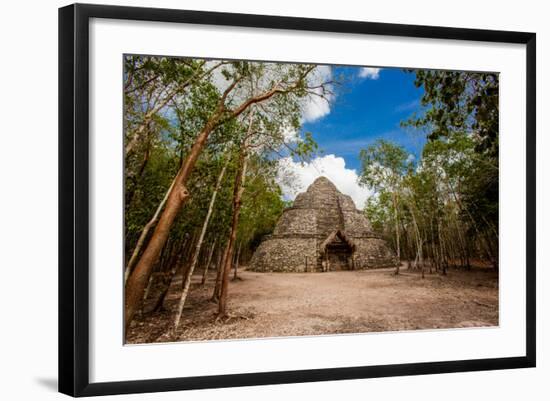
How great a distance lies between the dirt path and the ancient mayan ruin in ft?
0.38

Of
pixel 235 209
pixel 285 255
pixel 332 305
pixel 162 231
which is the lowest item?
pixel 332 305

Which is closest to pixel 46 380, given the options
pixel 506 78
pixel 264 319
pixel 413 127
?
pixel 264 319

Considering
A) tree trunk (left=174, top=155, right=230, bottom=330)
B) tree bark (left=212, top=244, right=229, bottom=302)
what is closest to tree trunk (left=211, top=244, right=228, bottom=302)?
tree bark (left=212, top=244, right=229, bottom=302)

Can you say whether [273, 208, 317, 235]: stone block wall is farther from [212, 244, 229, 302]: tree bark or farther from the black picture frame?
the black picture frame

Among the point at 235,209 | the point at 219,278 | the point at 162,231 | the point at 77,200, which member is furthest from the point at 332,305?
the point at 77,200

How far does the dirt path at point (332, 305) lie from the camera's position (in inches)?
252

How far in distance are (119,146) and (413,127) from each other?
3279 millimetres

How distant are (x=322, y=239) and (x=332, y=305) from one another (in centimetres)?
72

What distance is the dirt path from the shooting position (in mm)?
6410

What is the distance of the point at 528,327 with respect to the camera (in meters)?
7.41

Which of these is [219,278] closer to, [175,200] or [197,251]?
[197,251]

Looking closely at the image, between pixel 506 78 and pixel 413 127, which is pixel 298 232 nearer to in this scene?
pixel 413 127

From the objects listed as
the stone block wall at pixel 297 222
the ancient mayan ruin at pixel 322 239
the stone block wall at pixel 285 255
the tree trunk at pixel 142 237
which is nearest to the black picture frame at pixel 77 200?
the tree trunk at pixel 142 237

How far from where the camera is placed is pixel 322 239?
22.9ft
